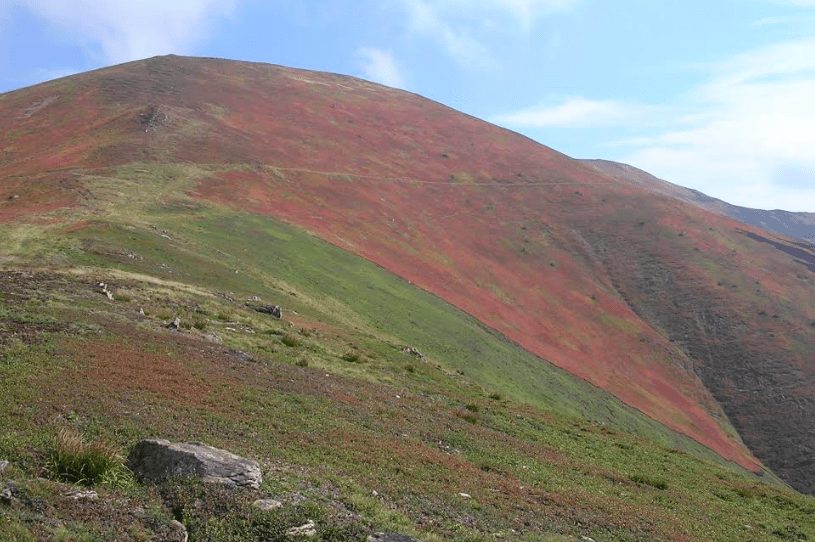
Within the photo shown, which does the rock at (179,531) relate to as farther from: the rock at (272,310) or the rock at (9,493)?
the rock at (272,310)

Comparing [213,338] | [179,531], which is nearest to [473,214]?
[213,338]

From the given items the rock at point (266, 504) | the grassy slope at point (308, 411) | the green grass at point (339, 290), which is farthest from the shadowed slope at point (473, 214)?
the rock at point (266, 504)

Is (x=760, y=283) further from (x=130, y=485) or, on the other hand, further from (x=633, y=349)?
(x=130, y=485)

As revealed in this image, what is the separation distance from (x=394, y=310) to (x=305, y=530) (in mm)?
33405

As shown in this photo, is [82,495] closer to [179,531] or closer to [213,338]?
[179,531]

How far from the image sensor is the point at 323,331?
31281 millimetres

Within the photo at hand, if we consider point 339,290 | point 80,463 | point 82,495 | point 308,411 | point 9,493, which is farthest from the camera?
point 339,290

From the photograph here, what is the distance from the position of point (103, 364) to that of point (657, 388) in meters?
52.2

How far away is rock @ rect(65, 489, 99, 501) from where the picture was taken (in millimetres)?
9586

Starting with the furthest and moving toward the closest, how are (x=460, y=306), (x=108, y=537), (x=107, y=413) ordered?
(x=460, y=306)
(x=107, y=413)
(x=108, y=537)

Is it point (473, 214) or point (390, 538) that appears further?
point (473, 214)

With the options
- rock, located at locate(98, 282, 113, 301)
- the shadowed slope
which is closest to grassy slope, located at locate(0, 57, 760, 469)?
the shadowed slope

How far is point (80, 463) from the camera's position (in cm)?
1041

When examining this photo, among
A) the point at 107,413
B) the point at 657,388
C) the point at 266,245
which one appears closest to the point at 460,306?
the point at 266,245
